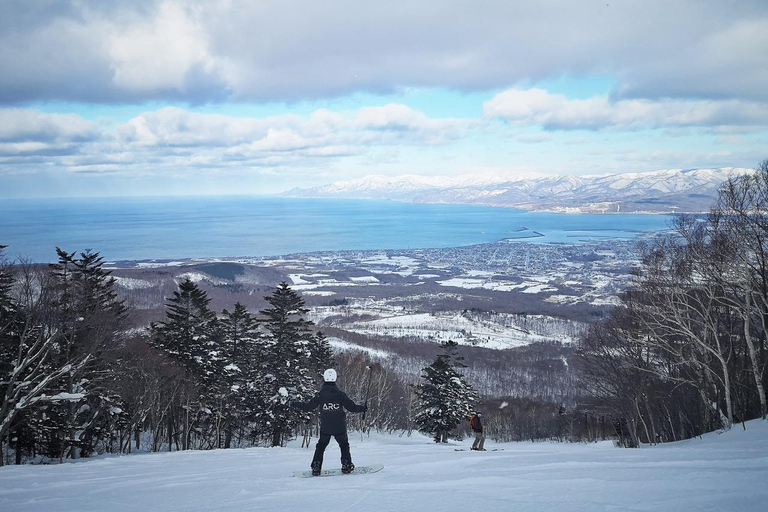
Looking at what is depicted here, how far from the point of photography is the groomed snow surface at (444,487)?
15.6ft

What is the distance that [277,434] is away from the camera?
26.8 m

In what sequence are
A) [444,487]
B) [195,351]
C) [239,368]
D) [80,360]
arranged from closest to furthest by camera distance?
[444,487], [80,360], [195,351], [239,368]

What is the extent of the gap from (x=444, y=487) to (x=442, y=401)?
26205 millimetres

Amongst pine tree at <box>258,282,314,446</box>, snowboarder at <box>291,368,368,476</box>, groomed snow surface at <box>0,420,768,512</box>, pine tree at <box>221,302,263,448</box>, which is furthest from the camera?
pine tree at <box>221,302,263,448</box>

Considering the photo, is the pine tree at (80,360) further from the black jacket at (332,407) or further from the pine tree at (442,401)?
the pine tree at (442,401)

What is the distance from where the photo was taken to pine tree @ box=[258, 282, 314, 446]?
25.7 metres

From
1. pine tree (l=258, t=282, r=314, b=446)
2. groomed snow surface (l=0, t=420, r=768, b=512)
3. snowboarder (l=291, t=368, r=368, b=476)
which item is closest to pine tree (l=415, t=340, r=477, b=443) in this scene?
pine tree (l=258, t=282, r=314, b=446)

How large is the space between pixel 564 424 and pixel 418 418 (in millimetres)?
27793

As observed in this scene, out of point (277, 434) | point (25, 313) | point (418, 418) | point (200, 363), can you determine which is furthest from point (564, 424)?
point (25, 313)

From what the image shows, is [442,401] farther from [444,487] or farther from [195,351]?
[444,487]

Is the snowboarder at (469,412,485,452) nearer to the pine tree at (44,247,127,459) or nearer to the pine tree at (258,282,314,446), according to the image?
the pine tree at (44,247,127,459)

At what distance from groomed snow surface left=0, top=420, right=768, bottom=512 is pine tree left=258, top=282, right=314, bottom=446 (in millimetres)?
17030

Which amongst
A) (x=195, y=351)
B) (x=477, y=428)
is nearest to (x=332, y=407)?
(x=477, y=428)

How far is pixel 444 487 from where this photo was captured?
19.6 feet
